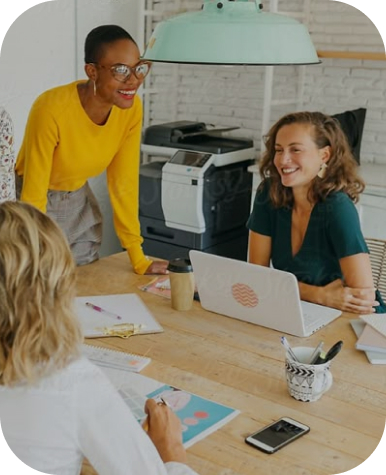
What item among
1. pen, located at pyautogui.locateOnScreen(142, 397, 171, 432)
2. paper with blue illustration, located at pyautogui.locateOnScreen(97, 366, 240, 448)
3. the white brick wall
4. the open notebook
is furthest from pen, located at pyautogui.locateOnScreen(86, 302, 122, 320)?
the white brick wall

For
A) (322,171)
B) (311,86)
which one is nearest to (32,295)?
(322,171)

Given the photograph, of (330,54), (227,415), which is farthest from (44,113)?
(330,54)

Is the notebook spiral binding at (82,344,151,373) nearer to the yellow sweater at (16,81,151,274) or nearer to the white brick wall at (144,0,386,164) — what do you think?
the yellow sweater at (16,81,151,274)

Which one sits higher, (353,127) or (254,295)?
(353,127)

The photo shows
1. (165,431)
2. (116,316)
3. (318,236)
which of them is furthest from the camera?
(318,236)

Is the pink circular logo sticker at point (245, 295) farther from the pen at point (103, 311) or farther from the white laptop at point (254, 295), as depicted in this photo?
the pen at point (103, 311)

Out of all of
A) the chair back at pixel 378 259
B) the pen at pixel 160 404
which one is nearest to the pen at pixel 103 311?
the pen at pixel 160 404

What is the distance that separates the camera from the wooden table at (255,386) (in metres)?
1.08

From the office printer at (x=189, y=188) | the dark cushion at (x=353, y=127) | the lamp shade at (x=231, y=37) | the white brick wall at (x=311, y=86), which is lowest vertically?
the office printer at (x=189, y=188)

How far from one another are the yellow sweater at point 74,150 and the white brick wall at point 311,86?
2.60 feet

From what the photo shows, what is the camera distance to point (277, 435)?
44.6 inches

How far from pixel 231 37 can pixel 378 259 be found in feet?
3.19

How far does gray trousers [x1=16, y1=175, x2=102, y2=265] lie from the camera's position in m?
1.98

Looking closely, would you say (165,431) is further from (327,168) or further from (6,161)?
(327,168)
